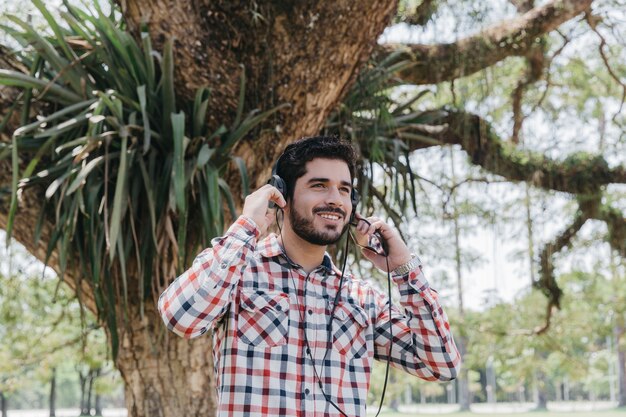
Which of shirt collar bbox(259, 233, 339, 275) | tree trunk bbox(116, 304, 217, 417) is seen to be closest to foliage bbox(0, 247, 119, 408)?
tree trunk bbox(116, 304, 217, 417)

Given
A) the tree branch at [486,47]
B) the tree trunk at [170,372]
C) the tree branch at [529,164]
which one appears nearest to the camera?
the tree trunk at [170,372]

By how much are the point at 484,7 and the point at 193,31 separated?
2.24 metres

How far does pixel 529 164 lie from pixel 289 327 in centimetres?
423

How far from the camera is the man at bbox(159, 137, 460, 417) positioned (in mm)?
1529

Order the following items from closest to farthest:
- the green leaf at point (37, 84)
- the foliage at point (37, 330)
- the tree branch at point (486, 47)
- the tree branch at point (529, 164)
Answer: the green leaf at point (37, 84) < the tree branch at point (486, 47) < the tree branch at point (529, 164) < the foliage at point (37, 330)

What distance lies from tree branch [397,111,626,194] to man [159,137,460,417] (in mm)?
3516

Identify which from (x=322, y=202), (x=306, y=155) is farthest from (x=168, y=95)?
(x=322, y=202)

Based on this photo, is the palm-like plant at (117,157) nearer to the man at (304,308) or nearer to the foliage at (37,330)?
Answer: the man at (304,308)

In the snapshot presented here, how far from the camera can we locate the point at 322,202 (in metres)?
1.62

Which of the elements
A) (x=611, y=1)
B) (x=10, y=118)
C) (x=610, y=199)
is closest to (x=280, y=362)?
(x=10, y=118)

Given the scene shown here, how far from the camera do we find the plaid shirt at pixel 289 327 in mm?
1523

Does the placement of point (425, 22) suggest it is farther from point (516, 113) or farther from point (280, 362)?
point (280, 362)

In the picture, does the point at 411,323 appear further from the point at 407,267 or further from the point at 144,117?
the point at 144,117

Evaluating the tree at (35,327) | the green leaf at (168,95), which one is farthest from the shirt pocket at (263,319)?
the tree at (35,327)
